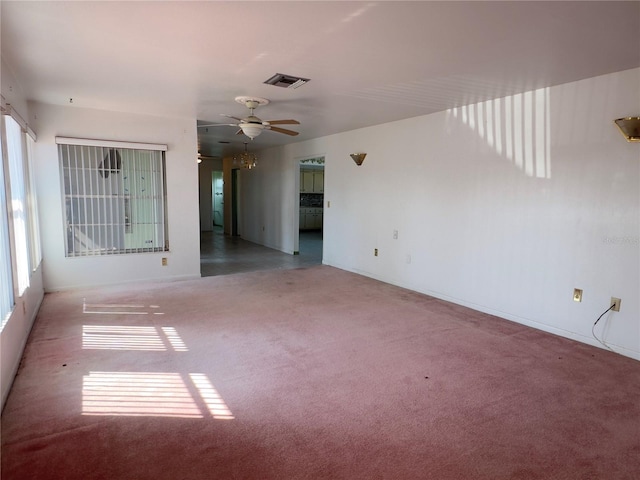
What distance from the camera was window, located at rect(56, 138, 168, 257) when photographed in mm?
4766

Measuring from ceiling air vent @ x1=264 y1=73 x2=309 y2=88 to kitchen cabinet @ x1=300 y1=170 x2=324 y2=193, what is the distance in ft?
27.9

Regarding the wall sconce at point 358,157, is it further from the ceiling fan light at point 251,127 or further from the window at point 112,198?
the window at point 112,198

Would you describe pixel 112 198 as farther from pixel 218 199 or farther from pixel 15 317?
pixel 218 199

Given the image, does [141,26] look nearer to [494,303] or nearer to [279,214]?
[494,303]

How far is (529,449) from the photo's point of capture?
1956 mm

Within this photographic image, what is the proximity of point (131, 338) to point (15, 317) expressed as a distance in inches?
33.0

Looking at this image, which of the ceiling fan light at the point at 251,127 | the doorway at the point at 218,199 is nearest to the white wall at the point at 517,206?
the ceiling fan light at the point at 251,127

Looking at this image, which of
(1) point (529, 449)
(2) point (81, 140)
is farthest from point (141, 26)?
(1) point (529, 449)

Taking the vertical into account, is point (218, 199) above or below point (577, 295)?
above

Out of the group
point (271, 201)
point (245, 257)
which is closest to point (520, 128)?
point (245, 257)

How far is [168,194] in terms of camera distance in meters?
5.33

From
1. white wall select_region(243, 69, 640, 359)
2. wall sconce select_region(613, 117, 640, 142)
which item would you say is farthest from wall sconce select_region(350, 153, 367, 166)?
wall sconce select_region(613, 117, 640, 142)

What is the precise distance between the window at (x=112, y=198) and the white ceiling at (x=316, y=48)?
935 mm

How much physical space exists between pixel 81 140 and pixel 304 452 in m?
4.57
